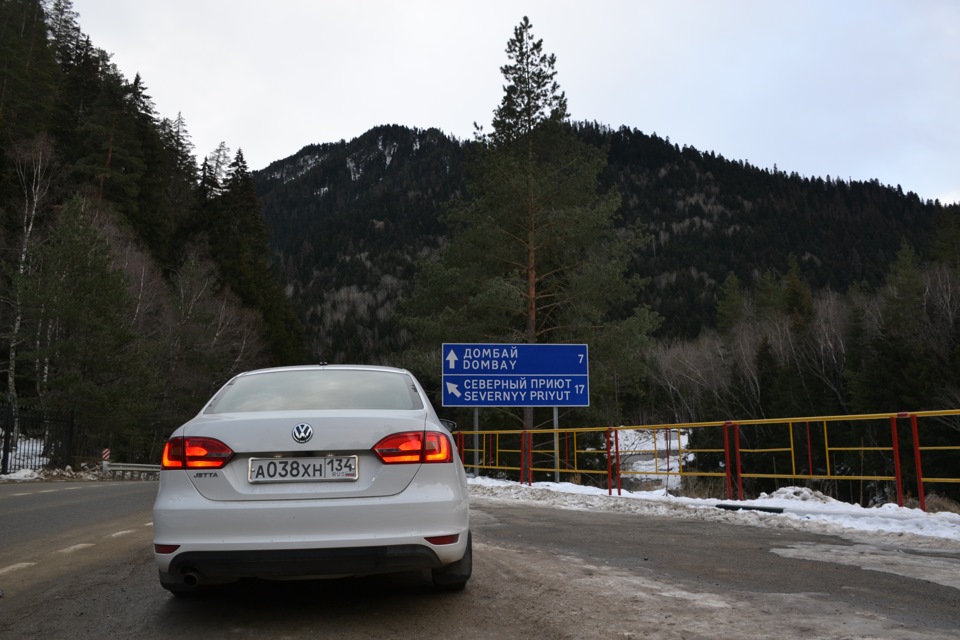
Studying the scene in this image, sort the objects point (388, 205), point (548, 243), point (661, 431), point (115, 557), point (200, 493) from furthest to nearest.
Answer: point (388, 205) → point (548, 243) → point (661, 431) → point (115, 557) → point (200, 493)

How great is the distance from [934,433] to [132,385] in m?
36.6

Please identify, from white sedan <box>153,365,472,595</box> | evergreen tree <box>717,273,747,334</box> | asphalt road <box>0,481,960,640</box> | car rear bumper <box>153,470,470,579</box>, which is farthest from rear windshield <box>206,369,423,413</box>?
evergreen tree <box>717,273,747,334</box>

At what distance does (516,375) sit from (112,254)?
61.5ft

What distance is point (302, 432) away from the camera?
4.09 meters

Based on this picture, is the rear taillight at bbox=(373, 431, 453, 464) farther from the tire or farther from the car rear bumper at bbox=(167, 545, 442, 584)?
the tire

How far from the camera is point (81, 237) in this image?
28.2 m

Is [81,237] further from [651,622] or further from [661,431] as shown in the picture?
[651,622]

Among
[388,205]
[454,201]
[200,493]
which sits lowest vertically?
[200,493]

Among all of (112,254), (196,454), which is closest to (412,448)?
(196,454)

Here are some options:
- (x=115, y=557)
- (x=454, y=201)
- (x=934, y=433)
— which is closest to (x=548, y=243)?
(x=454, y=201)

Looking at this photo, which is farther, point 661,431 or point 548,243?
point 548,243

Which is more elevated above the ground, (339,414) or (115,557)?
(339,414)

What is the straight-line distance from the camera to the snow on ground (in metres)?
8.70

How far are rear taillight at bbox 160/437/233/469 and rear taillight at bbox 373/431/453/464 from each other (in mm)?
828
